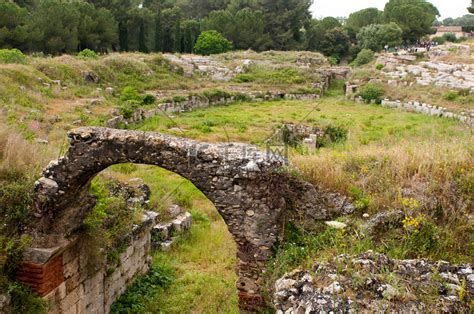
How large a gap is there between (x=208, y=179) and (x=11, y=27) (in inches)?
1350

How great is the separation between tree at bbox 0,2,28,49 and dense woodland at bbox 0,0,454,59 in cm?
7

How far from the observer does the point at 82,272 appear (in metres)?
7.08

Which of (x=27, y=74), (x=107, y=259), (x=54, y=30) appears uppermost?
(x=54, y=30)

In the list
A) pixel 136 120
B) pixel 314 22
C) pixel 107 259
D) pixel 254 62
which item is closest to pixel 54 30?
pixel 254 62

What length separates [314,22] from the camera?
6562 cm

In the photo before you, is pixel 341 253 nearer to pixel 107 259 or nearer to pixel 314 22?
pixel 107 259

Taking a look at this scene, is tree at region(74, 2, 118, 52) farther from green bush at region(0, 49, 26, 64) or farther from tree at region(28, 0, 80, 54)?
green bush at region(0, 49, 26, 64)

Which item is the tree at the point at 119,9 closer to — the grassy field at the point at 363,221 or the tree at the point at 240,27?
the tree at the point at 240,27

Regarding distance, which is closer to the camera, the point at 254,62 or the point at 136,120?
the point at 136,120

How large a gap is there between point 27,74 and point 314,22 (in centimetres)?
5278

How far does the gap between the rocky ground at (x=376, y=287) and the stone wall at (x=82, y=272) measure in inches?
133

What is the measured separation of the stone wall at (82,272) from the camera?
6.17 metres

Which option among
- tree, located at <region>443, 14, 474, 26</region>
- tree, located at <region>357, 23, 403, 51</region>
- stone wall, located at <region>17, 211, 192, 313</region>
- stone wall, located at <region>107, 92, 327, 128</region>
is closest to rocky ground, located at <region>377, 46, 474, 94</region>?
stone wall, located at <region>107, 92, 327, 128</region>

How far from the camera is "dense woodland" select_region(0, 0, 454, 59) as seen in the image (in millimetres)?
36031
